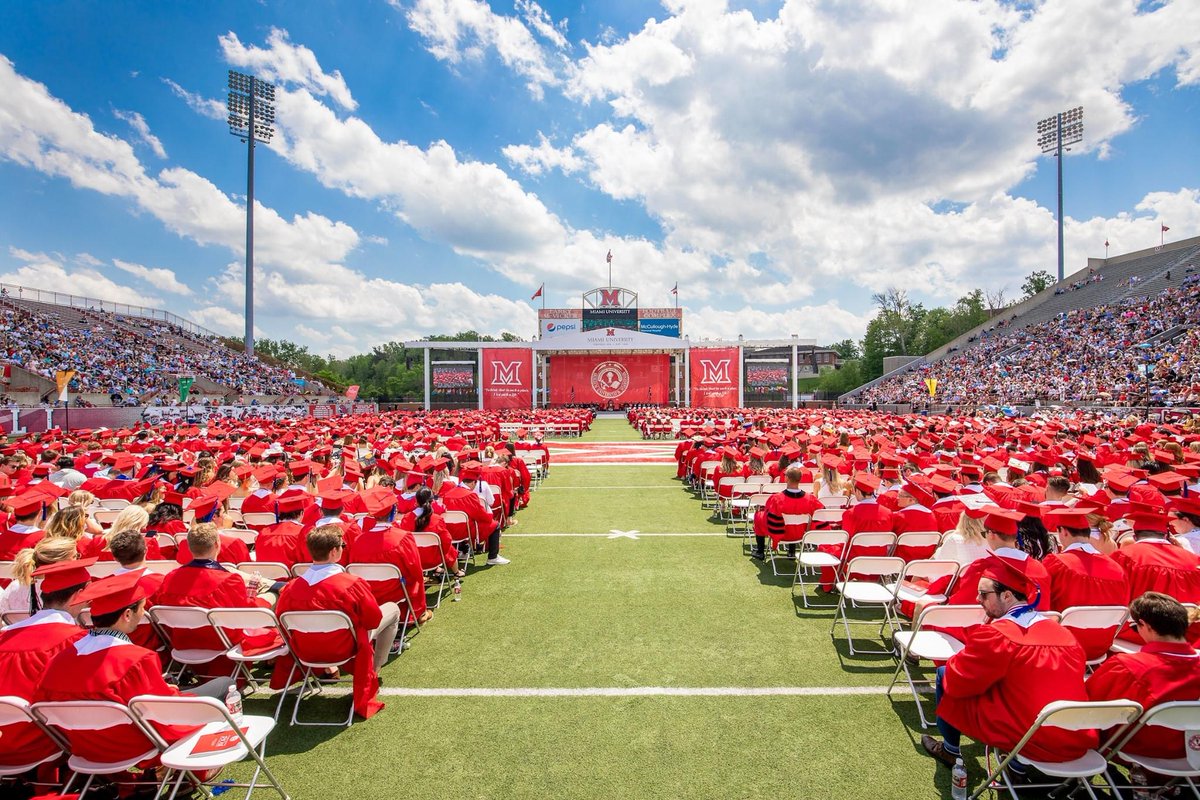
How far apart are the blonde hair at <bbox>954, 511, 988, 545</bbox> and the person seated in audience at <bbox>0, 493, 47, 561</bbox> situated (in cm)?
760

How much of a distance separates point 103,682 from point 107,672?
1.7 inches

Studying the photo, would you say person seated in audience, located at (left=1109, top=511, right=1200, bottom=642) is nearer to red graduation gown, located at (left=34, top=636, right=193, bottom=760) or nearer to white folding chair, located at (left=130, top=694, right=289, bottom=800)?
white folding chair, located at (left=130, top=694, right=289, bottom=800)

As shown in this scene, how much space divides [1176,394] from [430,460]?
2927 centimetres

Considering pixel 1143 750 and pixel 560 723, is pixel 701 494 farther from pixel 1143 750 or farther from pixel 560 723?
pixel 1143 750

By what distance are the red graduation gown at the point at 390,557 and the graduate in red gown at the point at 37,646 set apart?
203cm

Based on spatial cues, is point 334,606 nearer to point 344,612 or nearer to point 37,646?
point 344,612

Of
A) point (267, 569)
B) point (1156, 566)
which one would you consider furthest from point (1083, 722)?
point (267, 569)

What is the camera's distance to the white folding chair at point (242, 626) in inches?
133

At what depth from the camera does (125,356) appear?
38688 millimetres

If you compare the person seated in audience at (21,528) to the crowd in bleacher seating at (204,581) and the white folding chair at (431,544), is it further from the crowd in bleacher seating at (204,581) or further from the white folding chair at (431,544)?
the white folding chair at (431,544)

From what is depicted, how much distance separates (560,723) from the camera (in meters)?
3.71

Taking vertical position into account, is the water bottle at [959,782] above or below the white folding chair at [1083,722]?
below

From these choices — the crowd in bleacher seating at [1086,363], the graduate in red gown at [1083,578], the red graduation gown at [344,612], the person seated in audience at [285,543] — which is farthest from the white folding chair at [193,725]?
the crowd in bleacher seating at [1086,363]

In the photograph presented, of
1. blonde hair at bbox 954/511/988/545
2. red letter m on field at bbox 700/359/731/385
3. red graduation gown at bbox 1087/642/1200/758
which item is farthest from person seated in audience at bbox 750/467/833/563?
red letter m on field at bbox 700/359/731/385
